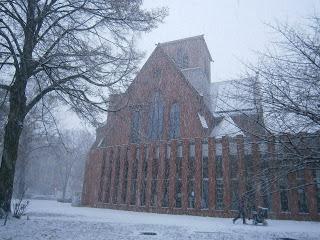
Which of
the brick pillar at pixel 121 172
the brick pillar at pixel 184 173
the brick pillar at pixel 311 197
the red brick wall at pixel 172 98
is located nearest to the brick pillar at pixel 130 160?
the brick pillar at pixel 121 172

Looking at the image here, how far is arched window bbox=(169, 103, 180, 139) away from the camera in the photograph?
2755 centimetres

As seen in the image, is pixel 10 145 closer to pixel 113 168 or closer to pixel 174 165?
pixel 174 165

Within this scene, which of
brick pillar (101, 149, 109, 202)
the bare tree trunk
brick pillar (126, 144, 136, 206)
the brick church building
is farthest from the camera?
brick pillar (101, 149, 109, 202)

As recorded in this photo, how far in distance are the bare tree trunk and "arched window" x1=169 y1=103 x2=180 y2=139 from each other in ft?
56.1

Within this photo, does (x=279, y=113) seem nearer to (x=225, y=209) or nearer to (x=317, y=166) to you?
(x=317, y=166)

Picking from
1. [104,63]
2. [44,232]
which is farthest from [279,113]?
[44,232]

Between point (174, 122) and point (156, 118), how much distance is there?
6.58ft

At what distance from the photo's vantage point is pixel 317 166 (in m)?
6.67

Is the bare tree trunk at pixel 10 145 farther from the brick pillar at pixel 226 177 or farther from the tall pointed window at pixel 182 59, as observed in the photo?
the tall pointed window at pixel 182 59

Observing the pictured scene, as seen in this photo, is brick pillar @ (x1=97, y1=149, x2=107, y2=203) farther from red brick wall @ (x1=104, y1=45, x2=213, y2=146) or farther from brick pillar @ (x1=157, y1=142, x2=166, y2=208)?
brick pillar @ (x1=157, y1=142, x2=166, y2=208)

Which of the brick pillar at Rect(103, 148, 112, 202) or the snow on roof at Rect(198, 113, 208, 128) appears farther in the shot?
the brick pillar at Rect(103, 148, 112, 202)

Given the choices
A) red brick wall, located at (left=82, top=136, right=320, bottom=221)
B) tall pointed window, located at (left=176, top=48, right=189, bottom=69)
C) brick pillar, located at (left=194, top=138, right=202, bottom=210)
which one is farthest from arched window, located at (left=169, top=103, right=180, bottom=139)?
tall pointed window, located at (left=176, top=48, right=189, bottom=69)

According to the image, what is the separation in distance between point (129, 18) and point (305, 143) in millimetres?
7286

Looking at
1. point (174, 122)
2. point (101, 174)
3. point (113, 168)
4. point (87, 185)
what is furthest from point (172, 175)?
point (87, 185)
